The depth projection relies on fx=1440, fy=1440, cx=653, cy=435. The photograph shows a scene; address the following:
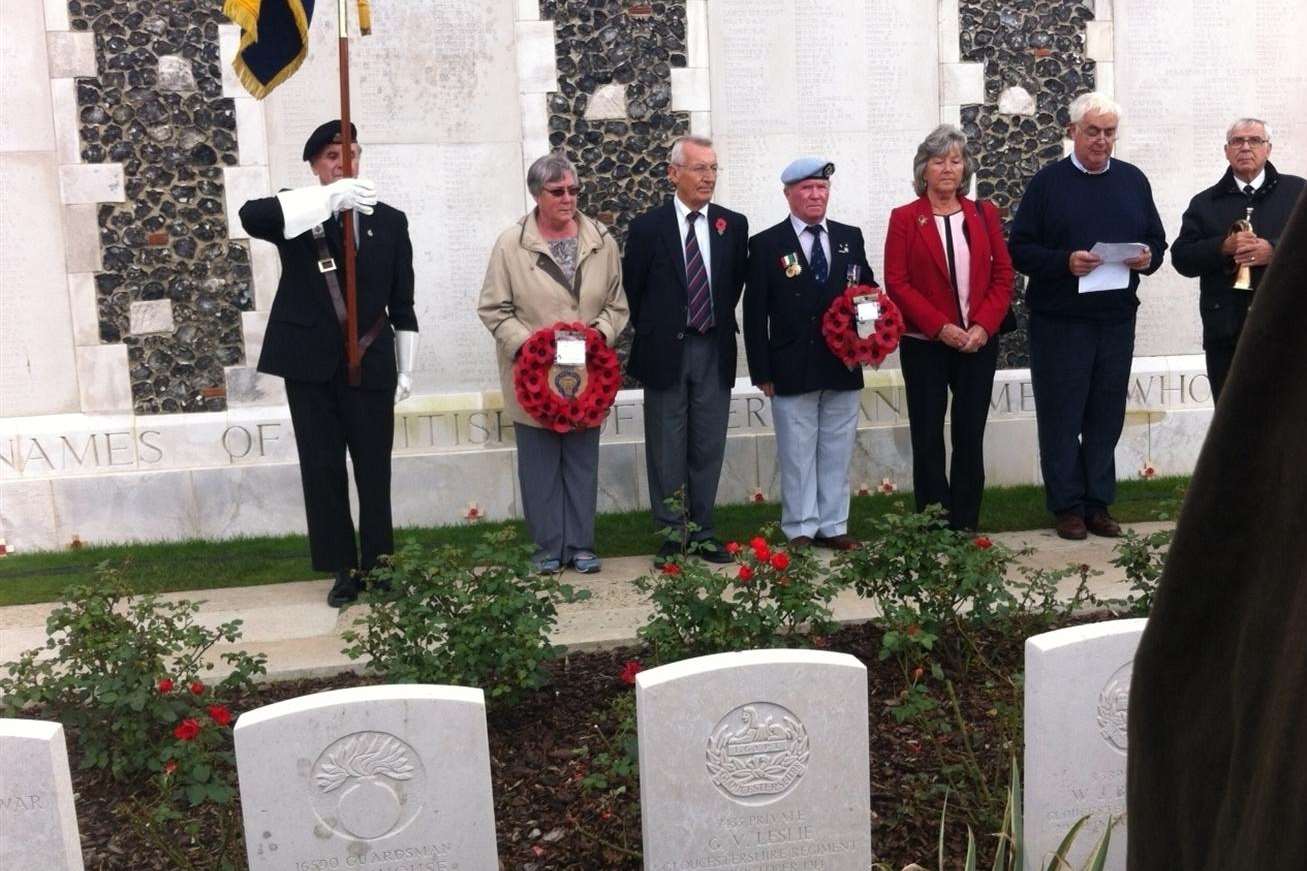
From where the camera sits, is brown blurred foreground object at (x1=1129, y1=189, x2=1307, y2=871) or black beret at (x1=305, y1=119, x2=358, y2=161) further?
black beret at (x1=305, y1=119, x2=358, y2=161)

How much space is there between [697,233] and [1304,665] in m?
6.45

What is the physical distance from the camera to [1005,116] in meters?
8.87

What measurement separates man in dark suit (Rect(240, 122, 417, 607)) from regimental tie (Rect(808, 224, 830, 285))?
6.60ft

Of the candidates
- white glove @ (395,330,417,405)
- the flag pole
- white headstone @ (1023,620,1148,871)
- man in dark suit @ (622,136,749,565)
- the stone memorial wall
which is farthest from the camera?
the stone memorial wall

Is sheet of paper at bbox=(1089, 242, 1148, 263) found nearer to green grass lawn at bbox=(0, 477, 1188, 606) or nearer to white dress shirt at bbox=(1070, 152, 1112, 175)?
white dress shirt at bbox=(1070, 152, 1112, 175)

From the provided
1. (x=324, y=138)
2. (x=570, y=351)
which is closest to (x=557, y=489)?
(x=570, y=351)

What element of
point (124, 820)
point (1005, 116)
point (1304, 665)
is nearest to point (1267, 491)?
point (1304, 665)

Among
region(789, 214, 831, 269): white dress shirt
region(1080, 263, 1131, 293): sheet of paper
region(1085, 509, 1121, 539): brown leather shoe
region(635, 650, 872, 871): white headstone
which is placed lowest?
region(1085, 509, 1121, 539): brown leather shoe

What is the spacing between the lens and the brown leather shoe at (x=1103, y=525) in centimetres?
737

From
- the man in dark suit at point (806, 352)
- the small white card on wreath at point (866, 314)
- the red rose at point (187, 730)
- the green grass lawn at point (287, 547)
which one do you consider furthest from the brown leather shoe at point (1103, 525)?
the red rose at point (187, 730)

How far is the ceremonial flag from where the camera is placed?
6211 mm

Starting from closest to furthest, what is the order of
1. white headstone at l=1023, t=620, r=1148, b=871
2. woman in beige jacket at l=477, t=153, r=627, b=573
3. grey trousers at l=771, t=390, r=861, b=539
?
white headstone at l=1023, t=620, r=1148, b=871 < woman in beige jacket at l=477, t=153, r=627, b=573 < grey trousers at l=771, t=390, r=861, b=539

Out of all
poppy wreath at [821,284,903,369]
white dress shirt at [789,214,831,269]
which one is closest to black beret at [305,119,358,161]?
white dress shirt at [789,214,831,269]

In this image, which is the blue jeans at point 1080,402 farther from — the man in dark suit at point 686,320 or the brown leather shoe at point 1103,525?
the man in dark suit at point 686,320
